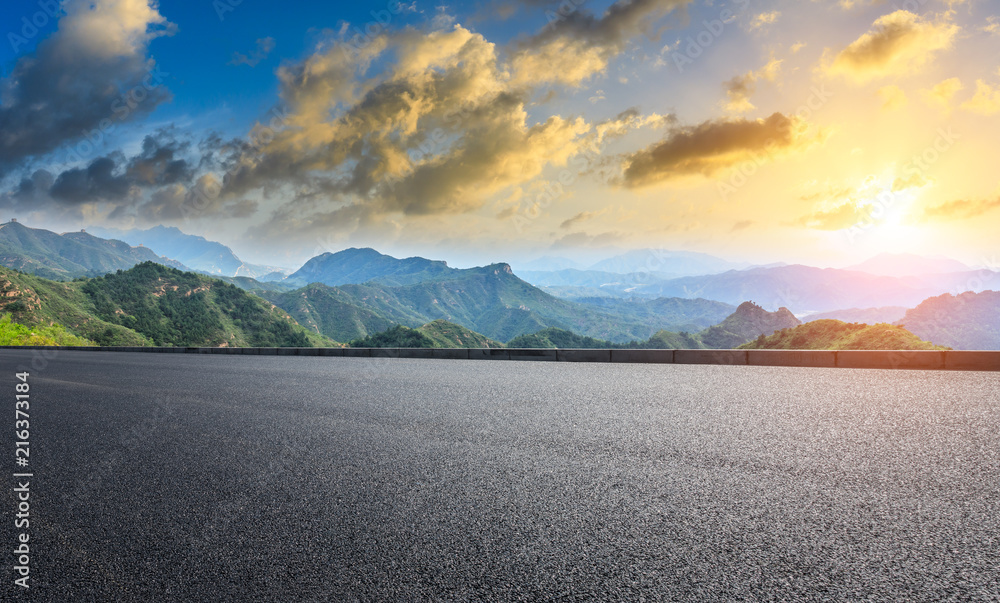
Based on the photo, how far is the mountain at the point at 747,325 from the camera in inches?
5241

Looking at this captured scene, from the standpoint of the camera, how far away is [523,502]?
110 inches

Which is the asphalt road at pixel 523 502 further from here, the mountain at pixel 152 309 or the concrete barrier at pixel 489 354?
the mountain at pixel 152 309

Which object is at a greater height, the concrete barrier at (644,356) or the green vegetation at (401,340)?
the concrete barrier at (644,356)

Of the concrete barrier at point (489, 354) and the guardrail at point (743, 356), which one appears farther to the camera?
the concrete barrier at point (489, 354)

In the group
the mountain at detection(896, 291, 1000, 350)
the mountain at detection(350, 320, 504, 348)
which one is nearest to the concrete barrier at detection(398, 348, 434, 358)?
the mountain at detection(350, 320, 504, 348)

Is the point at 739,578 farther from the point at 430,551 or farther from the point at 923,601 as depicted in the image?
the point at 430,551

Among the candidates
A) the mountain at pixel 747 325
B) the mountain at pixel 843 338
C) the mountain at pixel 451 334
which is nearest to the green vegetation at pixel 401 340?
the mountain at pixel 451 334

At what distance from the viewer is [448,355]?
15.1 metres

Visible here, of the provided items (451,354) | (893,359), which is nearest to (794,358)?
(893,359)

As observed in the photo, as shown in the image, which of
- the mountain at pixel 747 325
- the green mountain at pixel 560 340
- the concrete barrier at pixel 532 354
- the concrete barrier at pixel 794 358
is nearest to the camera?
the concrete barrier at pixel 794 358

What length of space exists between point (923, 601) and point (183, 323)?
10389cm

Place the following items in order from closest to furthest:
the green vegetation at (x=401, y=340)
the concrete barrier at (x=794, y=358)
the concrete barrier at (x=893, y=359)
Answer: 1. the concrete barrier at (x=893, y=359)
2. the concrete barrier at (x=794, y=358)
3. the green vegetation at (x=401, y=340)

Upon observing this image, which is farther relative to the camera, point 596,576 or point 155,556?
point 155,556

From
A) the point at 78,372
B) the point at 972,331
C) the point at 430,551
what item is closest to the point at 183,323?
the point at 78,372
